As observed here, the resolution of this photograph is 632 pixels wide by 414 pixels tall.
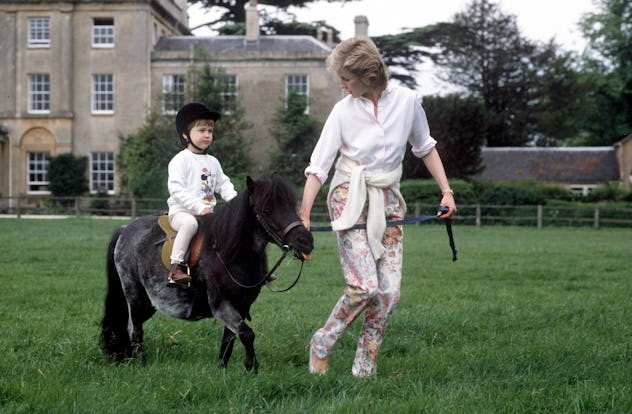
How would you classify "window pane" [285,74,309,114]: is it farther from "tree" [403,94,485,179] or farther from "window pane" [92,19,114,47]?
"window pane" [92,19,114,47]

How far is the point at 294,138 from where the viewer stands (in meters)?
39.0

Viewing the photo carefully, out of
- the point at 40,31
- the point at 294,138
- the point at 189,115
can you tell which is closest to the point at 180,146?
the point at 294,138

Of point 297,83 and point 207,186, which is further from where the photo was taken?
point 297,83

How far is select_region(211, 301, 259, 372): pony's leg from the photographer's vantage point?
17.2ft

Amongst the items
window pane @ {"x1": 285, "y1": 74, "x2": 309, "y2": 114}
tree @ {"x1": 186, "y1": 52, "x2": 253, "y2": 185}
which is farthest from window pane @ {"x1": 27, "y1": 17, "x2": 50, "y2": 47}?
window pane @ {"x1": 285, "y1": 74, "x2": 309, "y2": 114}

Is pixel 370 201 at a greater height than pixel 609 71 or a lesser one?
lesser

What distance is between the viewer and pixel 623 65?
2239 inches

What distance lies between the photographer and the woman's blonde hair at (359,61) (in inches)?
198

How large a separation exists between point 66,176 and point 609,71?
3883 centimetres

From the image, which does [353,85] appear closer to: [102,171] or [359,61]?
[359,61]

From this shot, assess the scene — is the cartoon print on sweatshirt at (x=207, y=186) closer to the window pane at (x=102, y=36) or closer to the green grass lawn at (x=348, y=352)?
the green grass lawn at (x=348, y=352)

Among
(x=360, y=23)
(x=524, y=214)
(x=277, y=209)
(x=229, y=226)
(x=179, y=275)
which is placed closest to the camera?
(x=277, y=209)

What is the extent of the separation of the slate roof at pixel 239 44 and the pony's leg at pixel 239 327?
3701 centimetres

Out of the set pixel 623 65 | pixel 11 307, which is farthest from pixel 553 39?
pixel 11 307
